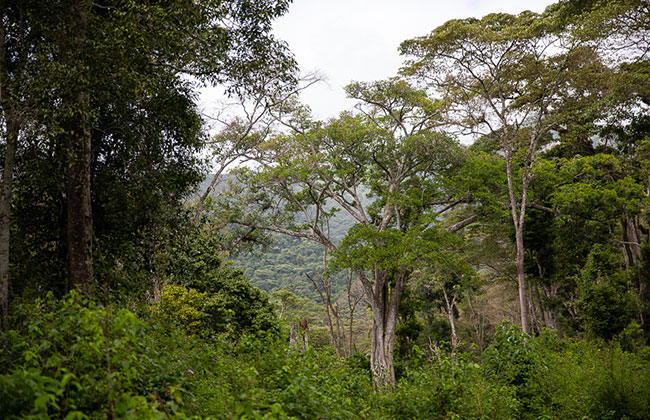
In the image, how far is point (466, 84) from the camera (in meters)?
13.9

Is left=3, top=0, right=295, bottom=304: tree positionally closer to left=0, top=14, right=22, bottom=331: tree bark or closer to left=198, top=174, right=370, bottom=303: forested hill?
left=0, top=14, right=22, bottom=331: tree bark

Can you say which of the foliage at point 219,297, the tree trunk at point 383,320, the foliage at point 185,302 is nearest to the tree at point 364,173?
the tree trunk at point 383,320

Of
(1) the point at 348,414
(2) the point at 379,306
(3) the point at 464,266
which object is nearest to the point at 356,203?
(2) the point at 379,306

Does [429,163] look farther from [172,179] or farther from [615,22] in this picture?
[172,179]

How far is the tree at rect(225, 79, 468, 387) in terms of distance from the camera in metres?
14.4

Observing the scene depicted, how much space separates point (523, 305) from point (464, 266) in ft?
6.75

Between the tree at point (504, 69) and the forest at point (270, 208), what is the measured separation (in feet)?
0.28

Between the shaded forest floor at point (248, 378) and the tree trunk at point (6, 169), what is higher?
the tree trunk at point (6, 169)

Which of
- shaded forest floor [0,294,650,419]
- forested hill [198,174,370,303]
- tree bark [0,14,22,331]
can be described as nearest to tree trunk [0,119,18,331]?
tree bark [0,14,22,331]

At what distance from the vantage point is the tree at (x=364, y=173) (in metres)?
14.4

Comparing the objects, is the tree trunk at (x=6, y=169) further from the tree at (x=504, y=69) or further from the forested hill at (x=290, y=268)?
the forested hill at (x=290, y=268)

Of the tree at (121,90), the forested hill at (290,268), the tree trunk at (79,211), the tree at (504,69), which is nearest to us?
the tree at (121,90)

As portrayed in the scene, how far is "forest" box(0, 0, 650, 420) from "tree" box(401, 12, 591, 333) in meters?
0.08

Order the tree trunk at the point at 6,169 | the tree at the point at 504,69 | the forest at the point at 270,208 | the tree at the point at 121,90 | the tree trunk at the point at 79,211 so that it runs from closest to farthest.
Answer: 1. the forest at the point at 270,208
2. the tree trunk at the point at 6,169
3. the tree at the point at 121,90
4. the tree trunk at the point at 79,211
5. the tree at the point at 504,69
